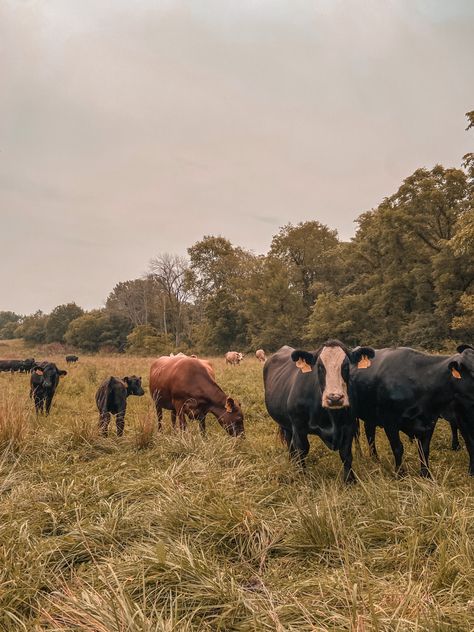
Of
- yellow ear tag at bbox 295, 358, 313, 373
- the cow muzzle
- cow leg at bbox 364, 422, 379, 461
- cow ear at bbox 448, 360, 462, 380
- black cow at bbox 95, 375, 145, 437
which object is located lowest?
cow leg at bbox 364, 422, 379, 461

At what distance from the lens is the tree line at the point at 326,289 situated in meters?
27.4

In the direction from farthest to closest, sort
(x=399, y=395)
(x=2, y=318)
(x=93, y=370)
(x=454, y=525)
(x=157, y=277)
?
(x=2, y=318) → (x=157, y=277) → (x=93, y=370) → (x=399, y=395) → (x=454, y=525)

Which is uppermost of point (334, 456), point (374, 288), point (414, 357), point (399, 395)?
point (374, 288)

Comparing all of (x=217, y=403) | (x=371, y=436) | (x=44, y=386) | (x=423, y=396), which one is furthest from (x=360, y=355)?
(x=44, y=386)

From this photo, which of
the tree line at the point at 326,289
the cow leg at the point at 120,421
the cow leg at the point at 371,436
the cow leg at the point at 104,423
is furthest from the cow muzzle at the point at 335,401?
the tree line at the point at 326,289

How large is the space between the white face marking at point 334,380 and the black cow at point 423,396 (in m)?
1.23

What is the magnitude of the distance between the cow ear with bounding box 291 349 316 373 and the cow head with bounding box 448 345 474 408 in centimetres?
185

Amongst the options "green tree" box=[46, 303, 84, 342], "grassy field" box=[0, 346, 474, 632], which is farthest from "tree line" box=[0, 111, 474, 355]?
"grassy field" box=[0, 346, 474, 632]

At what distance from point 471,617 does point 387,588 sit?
0.52 metres

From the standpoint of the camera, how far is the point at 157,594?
8.64 ft

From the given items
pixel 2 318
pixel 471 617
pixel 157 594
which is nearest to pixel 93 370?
pixel 157 594

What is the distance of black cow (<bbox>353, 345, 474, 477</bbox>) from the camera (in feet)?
18.2

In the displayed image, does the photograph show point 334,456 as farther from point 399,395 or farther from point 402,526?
point 402,526

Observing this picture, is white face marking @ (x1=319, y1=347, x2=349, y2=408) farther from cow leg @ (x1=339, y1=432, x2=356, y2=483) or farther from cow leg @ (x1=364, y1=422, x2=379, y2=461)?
cow leg @ (x1=364, y1=422, x2=379, y2=461)
